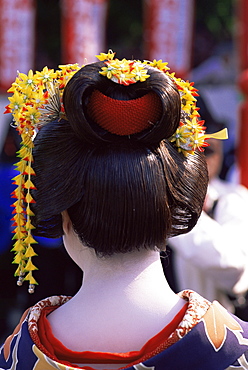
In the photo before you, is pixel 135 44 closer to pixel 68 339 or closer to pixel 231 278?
pixel 231 278

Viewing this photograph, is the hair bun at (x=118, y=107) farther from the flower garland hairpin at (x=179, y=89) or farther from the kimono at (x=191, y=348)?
the kimono at (x=191, y=348)

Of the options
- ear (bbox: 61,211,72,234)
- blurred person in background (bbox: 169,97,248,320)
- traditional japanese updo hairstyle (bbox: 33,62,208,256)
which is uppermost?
traditional japanese updo hairstyle (bbox: 33,62,208,256)

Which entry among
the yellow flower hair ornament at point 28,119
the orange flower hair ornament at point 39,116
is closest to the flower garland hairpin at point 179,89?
the orange flower hair ornament at point 39,116

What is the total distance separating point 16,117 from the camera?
56.7 inches

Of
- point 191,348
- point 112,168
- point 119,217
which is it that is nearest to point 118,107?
point 112,168

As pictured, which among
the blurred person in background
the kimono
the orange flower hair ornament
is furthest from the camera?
the blurred person in background

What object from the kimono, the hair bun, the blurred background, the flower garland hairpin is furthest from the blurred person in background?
the hair bun

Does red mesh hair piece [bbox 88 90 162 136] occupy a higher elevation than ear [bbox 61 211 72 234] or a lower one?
higher

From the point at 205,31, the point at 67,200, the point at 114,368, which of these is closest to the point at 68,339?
the point at 114,368

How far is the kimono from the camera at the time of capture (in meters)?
1.23

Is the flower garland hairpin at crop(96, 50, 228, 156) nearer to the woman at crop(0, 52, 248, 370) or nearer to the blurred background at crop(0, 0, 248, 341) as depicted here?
the woman at crop(0, 52, 248, 370)

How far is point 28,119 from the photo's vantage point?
56.2 inches

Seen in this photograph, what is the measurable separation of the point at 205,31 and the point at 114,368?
11.1m

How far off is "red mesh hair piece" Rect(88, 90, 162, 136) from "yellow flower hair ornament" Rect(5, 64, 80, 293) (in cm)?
14
